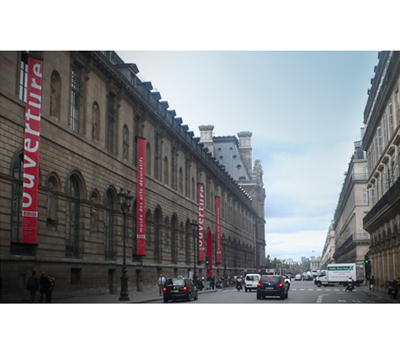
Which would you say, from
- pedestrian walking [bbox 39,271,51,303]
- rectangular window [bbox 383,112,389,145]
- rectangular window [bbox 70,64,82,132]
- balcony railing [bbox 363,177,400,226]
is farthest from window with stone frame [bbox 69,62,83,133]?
rectangular window [bbox 383,112,389,145]

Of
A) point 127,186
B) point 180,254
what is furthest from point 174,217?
point 127,186

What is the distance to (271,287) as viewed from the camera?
35.7 m

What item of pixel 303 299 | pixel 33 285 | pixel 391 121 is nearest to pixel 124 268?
pixel 33 285

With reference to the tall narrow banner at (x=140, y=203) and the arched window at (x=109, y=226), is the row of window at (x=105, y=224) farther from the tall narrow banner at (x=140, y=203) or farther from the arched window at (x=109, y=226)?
the tall narrow banner at (x=140, y=203)

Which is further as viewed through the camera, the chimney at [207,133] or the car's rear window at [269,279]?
the chimney at [207,133]

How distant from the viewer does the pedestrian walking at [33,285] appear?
24.2m

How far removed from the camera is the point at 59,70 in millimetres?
30266

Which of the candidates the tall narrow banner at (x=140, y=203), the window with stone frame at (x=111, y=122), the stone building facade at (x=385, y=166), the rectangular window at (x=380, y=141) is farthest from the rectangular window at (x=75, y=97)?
the rectangular window at (x=380, y=141)

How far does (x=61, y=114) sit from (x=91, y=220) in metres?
6.87

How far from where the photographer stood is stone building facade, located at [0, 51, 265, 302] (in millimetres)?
24875

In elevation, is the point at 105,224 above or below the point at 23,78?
below

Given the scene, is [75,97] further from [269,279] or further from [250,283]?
[250,283]

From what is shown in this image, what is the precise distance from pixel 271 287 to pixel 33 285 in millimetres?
16070

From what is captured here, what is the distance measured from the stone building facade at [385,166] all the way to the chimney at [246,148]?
67.7m
